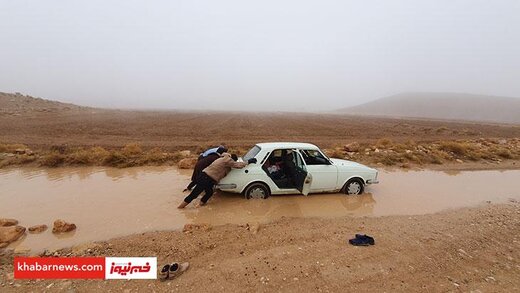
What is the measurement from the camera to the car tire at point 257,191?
6.55m

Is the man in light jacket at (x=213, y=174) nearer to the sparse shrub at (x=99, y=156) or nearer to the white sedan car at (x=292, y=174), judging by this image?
the white sedan car at (x=292, y=174)

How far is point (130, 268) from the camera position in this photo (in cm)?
377

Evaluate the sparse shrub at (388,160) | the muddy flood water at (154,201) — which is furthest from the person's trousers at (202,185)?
the sparse shrub at (388,160)

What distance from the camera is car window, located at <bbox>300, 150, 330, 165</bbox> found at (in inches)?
269

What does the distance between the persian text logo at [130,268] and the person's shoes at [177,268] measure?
0.25m

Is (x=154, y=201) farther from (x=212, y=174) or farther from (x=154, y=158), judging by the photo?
(x=154, y=158)

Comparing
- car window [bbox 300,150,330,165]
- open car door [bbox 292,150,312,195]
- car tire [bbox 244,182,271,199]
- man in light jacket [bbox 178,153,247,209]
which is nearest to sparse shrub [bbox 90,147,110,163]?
man in light jacket [bbox 178,153,247,209]

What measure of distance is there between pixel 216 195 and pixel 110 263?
339cm

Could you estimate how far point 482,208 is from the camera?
6742 mm

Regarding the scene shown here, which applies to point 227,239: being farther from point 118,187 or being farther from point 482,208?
point 482,208

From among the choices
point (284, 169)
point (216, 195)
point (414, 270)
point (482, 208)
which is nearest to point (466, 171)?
point (482, 208)

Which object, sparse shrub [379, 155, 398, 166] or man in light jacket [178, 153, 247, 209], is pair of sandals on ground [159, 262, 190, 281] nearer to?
man in light jacket [178, 153, 247, 209]

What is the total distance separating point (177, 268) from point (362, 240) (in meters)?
3.08

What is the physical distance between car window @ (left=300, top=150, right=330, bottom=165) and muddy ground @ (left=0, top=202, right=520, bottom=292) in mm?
1695
